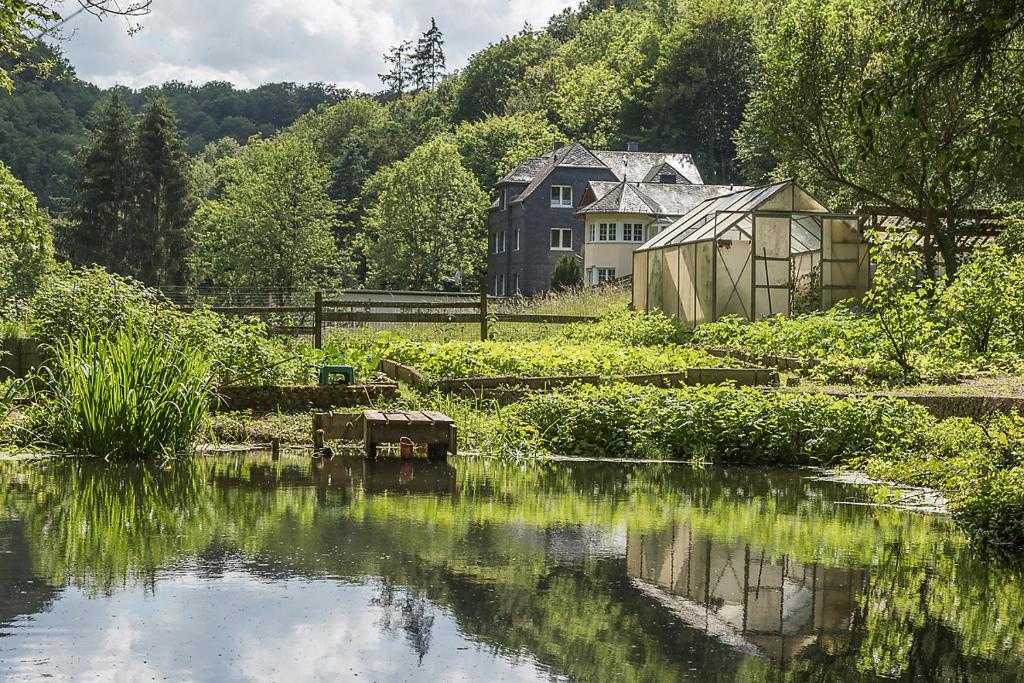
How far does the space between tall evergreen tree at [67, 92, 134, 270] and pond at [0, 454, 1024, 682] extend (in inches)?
2339

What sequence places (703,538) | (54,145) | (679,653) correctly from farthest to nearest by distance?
(54,145), (703,538), (679,653)

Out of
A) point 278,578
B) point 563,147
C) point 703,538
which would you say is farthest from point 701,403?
point 563,147

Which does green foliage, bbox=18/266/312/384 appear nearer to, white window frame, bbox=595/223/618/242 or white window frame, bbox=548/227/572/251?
white window frame, bbox=595/223/618/242

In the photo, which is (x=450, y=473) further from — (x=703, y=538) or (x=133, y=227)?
(x=133, y=227)

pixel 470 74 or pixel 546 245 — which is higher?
pixel 470 74

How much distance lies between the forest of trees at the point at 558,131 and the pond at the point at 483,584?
285cm

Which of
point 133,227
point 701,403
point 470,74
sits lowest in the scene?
point 701,403

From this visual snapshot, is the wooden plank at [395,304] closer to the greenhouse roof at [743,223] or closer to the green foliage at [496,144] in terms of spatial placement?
the greenhouse roof at [743,223]

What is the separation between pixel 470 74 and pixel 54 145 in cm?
4874

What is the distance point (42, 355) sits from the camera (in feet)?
51.7

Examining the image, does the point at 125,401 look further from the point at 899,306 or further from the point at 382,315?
the point at 382,315

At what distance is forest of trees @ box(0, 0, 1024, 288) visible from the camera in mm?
9285

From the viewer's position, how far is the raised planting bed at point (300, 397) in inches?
547

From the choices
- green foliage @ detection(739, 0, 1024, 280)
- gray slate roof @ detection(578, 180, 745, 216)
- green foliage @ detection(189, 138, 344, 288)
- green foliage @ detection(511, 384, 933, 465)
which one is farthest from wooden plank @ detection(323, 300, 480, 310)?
green foliage @ detection(189, 138, 344, 288)
